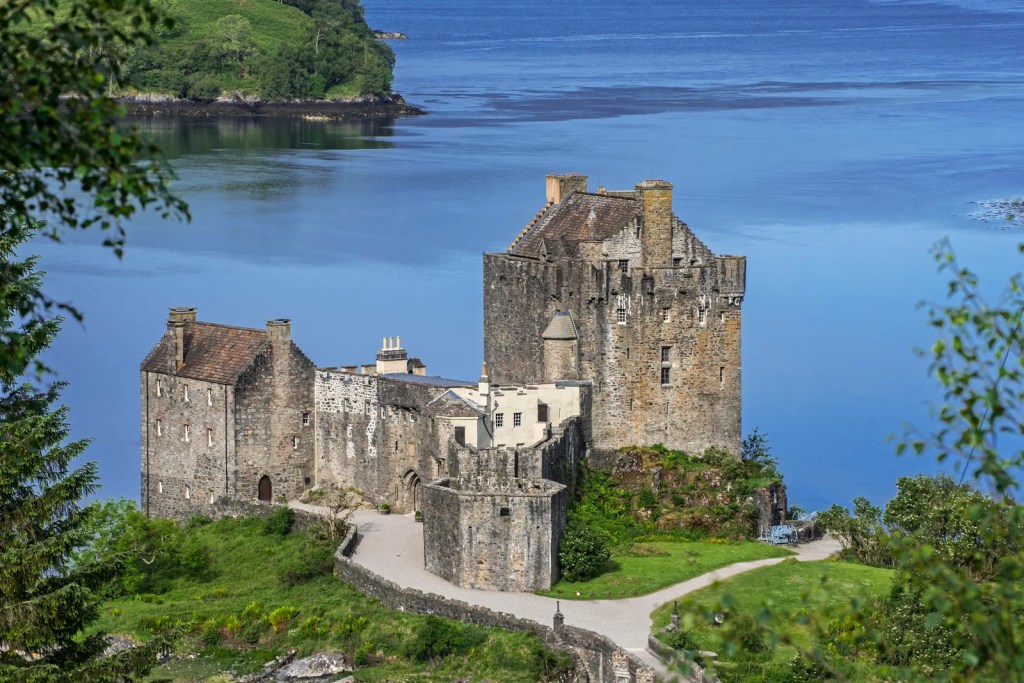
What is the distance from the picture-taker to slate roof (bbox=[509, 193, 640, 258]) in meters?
55.8

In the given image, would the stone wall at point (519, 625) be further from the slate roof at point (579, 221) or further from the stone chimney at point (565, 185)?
the stone chimney at point (565, 185)

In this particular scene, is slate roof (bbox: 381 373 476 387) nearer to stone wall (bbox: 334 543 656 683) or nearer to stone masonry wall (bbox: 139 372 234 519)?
stone masonry wall (bbox: 139 372 234 519)

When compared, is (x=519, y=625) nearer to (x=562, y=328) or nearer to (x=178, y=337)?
(x=562, y=328)

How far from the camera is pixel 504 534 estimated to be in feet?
160

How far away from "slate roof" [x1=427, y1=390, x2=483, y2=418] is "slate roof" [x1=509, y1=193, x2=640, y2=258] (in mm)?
5366

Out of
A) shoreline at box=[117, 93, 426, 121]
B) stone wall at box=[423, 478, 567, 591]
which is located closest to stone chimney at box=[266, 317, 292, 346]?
stone wall at box=[423, 478, 567, 591]

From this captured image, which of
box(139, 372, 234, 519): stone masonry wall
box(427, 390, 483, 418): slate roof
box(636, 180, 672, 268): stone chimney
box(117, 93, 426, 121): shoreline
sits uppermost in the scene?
box(117, 93, 426, 121): shoreline

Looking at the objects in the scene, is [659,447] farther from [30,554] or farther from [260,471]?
[30,554]

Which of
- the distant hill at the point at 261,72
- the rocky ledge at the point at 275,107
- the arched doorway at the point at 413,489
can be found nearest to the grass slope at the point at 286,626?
the arched doorway at the point at 413,489

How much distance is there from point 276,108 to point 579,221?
13634 centimetres

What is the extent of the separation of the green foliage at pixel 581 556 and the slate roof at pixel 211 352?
12.4 metres

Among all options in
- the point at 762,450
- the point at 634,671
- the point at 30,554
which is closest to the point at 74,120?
the point at 30,554

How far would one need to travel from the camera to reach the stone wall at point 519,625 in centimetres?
4406

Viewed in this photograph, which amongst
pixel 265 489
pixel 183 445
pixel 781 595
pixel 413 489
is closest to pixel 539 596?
pixel 781 595
